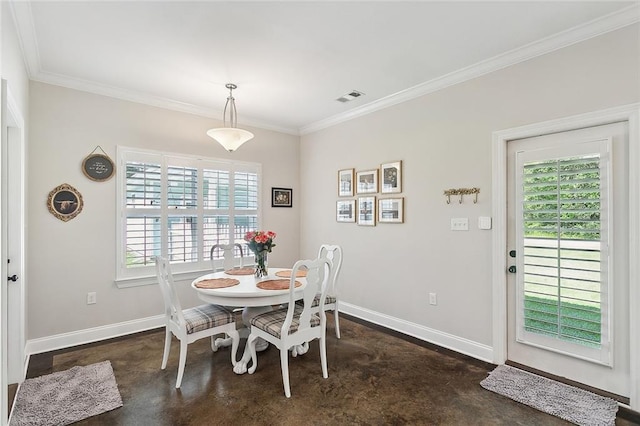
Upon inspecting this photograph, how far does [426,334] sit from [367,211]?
157 centimetres

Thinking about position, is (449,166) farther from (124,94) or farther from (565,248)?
(124,94)

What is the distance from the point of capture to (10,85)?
2088 mm

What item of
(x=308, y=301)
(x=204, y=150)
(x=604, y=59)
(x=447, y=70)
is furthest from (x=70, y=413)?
(x=604, y=59)

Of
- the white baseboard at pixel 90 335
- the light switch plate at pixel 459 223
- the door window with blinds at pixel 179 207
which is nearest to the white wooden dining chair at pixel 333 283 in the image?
the light switch plate at pixel 459 223

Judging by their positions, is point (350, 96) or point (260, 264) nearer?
point (260, 264)

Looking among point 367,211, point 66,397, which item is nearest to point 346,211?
point 367,211

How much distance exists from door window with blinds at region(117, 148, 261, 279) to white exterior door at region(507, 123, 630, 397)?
329 cm

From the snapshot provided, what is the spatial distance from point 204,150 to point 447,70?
3013 mm

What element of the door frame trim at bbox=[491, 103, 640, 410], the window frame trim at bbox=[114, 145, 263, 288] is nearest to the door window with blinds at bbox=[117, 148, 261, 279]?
the window frame trim at bbox=[114, 145, 263, 288]

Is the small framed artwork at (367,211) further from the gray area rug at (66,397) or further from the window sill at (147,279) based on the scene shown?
the gray area rug at (66,397)

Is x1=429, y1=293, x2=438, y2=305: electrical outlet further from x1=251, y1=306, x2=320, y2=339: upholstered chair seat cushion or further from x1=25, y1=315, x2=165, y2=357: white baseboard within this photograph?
x1=25, y1=315, x2=165, y2=357: white baseboard

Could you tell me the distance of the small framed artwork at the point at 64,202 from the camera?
10.4 ft

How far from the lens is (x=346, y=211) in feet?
14.4

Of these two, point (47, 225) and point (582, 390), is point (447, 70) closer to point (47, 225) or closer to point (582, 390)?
point (582, 390)
